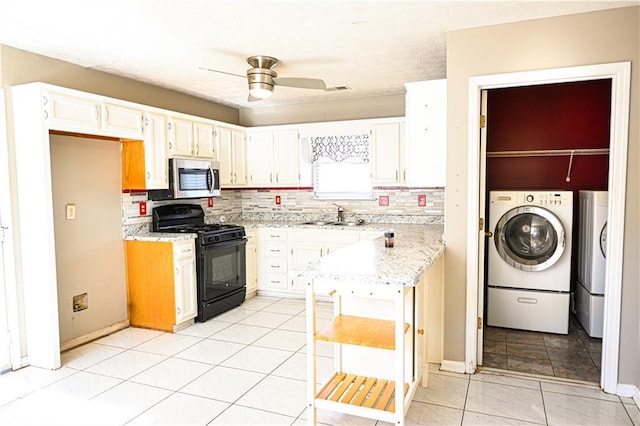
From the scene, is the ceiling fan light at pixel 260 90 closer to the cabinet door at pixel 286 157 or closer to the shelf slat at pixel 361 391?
the cabinet door at pixel 286 157

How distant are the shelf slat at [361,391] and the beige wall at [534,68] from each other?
78 centimetres

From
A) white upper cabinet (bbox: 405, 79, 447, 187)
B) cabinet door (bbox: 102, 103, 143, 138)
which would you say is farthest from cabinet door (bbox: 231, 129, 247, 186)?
white upper cabinet (bbox: 405, 79, 447, 187)

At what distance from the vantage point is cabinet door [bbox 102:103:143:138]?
353 cm

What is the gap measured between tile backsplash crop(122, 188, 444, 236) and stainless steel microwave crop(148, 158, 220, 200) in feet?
0.96

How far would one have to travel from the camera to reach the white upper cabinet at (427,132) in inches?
124

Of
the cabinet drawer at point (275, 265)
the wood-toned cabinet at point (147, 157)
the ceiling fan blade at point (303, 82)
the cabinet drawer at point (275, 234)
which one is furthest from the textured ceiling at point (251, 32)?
the cabinet drawer at point (275, 265)

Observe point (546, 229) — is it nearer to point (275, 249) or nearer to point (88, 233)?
point (275, 249)

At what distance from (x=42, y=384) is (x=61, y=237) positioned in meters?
1.16

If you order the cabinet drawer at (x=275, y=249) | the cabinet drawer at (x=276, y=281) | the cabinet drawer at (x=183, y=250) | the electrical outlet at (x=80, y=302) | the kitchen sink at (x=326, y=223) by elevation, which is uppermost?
the kitchen sink at (x=326, y=223)

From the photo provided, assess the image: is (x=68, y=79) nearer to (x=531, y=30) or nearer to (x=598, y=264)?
(x=531, y=30)

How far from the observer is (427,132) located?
3.20 m

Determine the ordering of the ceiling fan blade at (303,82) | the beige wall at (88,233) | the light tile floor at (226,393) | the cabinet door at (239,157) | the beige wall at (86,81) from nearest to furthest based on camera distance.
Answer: the light tile floor at (226,393) < the beige wall at (86,81) < the ceiling fan blade at (303,82) < the beige wall at (88,233) < the cabinet door at (239,157)

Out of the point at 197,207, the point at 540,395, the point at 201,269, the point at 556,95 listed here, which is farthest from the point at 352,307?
the point at 556,95

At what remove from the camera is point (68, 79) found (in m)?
3.56
